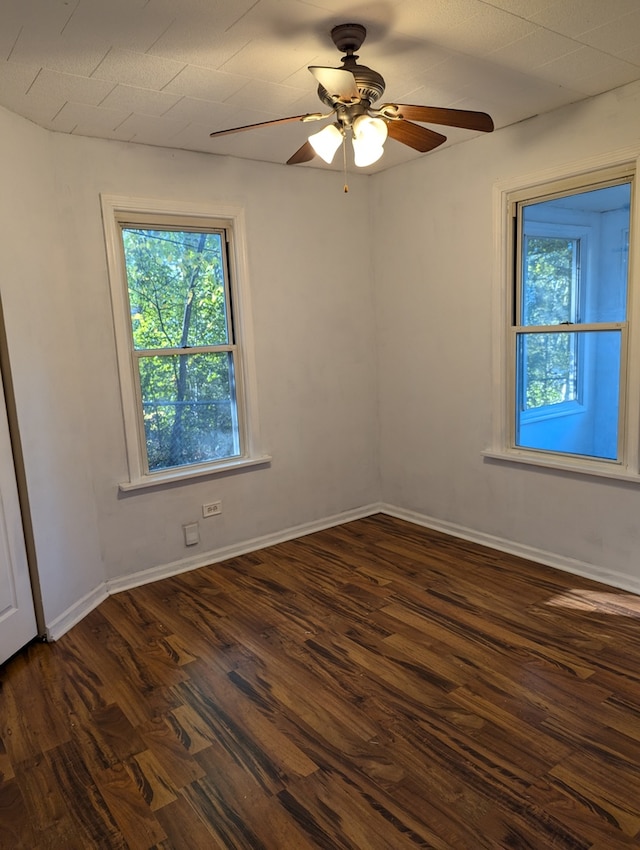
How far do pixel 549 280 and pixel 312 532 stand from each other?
2319mm

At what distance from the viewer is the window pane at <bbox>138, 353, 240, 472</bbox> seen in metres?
3.55

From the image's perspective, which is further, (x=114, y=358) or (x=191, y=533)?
(x=191, y=533)

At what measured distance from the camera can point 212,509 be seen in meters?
3.78

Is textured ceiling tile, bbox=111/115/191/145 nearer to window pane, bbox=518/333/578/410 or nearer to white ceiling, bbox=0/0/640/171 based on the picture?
white ceiling, bbox=0/0/640/171

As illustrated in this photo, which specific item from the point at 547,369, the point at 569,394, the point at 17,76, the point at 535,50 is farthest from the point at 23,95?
the point at 569,394

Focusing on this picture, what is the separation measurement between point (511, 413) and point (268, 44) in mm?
2426

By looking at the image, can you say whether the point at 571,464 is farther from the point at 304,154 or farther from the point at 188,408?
the point at 188,408

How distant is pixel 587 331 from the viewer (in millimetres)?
3189

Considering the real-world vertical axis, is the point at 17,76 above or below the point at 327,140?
above

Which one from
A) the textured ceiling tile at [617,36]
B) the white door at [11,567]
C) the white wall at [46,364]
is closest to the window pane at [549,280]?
the textured ceiling tile at [617,36]

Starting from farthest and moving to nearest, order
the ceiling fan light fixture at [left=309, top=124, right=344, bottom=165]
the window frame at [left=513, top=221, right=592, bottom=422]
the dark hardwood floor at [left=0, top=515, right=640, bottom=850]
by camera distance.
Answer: the window frame at [left=513, top=221, right=592, bottom=422] → the ceiling fan light fixture at [left=309, top=124, right=344, bottom=165] → the dark hardwood floor at [left=0, top=515, right=640, bottom=850]

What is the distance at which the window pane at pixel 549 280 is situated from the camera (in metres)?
3.27

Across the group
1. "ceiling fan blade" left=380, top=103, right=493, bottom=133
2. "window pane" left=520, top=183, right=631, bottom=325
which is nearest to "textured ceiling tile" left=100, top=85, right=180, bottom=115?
"ceiling fan blade" left=380, top=103, right=493, bottom=133

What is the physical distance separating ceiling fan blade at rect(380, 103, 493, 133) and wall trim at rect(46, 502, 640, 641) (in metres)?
2.42
